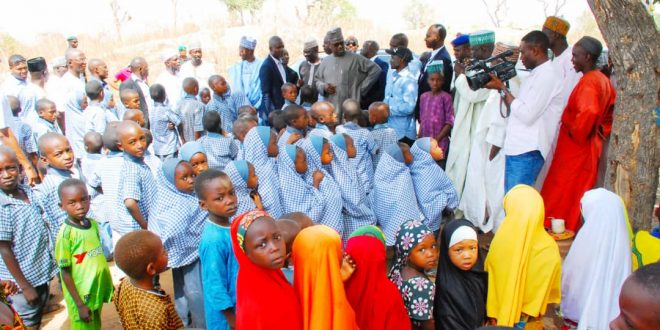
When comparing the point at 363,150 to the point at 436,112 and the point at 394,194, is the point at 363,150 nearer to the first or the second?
the point at 394,194

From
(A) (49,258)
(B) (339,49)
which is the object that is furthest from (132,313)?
(B) (339,49)

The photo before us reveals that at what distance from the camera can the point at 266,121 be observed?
7.43 m

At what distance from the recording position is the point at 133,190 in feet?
11.9

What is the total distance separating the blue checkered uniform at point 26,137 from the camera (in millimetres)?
5602

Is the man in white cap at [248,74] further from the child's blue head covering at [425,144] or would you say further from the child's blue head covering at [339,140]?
the child's blue head covering at [425,144]

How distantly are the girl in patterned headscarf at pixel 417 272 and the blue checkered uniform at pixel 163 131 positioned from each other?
Result: 4.56 m

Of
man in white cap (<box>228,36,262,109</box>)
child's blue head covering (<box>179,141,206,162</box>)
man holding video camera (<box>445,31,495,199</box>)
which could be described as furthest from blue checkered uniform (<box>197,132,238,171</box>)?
man in white cap (<box>228,36,262,109</box>)

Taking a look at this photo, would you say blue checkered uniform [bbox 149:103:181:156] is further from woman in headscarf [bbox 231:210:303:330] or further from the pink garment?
woman in headscarf [bbox 231:210:303:330]

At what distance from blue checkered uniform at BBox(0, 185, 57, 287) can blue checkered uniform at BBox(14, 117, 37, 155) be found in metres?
2.78

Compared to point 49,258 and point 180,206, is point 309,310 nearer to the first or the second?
point 180,206

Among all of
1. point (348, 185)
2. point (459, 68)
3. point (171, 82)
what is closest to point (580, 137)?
point (459, 68)

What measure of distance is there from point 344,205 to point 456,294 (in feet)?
5.65

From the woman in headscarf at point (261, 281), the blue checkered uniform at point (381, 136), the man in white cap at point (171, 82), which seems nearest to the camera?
the woman in headscarf at point (261, 281)

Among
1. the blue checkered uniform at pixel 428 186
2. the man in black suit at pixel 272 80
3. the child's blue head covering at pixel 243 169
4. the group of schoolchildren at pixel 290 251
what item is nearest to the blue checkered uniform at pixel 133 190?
the group of schoolchildren at pixel 290 251
